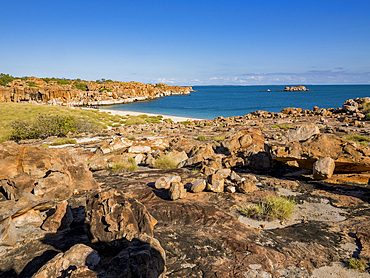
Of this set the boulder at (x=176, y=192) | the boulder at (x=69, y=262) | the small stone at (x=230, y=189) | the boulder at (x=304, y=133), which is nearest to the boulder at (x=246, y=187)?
the small stone at (x=230, y=189)

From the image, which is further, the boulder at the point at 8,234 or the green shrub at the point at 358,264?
the boulder at the point at 8,234

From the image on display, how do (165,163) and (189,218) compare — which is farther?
(165,163)

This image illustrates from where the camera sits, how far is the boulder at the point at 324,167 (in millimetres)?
8070

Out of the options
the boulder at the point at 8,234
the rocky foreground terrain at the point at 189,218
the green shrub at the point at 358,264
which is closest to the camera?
the rocky foreground terrain at the point at 189,218

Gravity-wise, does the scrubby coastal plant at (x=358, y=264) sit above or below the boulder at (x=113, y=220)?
below

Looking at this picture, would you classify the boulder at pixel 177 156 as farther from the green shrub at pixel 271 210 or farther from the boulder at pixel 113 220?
the boulder at pixel 113 220

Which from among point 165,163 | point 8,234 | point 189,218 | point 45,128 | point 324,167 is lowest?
point 165,163

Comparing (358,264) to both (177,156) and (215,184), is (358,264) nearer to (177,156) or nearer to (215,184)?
(215,184)

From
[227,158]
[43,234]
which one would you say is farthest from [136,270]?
[227,158]

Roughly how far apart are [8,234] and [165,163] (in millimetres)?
7744

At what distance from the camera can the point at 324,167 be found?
8.08m

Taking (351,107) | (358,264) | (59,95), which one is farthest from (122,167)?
(59,95)

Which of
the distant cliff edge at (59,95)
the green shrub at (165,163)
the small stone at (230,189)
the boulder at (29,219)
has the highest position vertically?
the distant cliff edge at (59,95)

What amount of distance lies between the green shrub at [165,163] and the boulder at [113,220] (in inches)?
282
